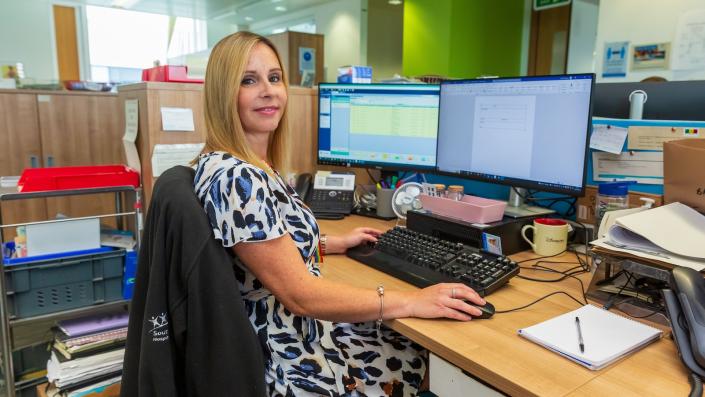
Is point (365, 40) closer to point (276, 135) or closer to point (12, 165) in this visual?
point (12, 165)

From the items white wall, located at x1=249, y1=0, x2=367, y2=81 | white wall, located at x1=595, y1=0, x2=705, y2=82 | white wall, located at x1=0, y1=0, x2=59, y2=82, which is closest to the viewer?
white wall, located at x1=595, y1=0, x2=705, y2=82

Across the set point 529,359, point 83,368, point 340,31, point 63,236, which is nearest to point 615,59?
point 529,359

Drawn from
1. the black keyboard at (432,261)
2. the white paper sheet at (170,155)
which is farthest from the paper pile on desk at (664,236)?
the white paper sheet at (170,155)

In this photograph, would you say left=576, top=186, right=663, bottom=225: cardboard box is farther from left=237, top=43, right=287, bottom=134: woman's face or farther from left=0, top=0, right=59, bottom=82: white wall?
left=0, top=0, right=59, bottom=82: white wall

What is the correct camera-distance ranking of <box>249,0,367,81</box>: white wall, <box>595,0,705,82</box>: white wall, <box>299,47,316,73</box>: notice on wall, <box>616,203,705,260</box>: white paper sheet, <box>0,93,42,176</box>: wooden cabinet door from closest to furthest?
<box>616,203,705,260</box>: white paper sheet < <box>0,93,42,176</box>: wooden cabinet door < <box>595,0,705,82</box>: white wall < <box>299,47,316,73</box>: notice on wall < <box>249,0,367,81</box>: white wall

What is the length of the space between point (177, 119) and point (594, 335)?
1494 mm

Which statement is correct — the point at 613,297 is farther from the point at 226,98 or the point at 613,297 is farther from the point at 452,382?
the point at 226,98

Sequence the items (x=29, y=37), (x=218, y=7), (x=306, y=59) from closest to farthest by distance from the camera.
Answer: (x=306, y=59)
(x=29, y=37)
(x=218, y=7)

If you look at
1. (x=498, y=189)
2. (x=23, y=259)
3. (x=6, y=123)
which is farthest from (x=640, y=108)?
(x=6, y=123)

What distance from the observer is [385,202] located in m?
1.84

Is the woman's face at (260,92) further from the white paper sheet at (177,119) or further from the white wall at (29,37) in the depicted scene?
the white wall at (29,37)

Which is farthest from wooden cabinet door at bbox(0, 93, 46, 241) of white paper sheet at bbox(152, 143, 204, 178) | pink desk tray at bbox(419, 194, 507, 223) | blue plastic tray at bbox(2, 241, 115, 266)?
pink desk tray at bbox(419, 194, 507, 223)

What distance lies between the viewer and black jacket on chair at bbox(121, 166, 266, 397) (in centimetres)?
92

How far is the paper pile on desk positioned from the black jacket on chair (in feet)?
2.47
